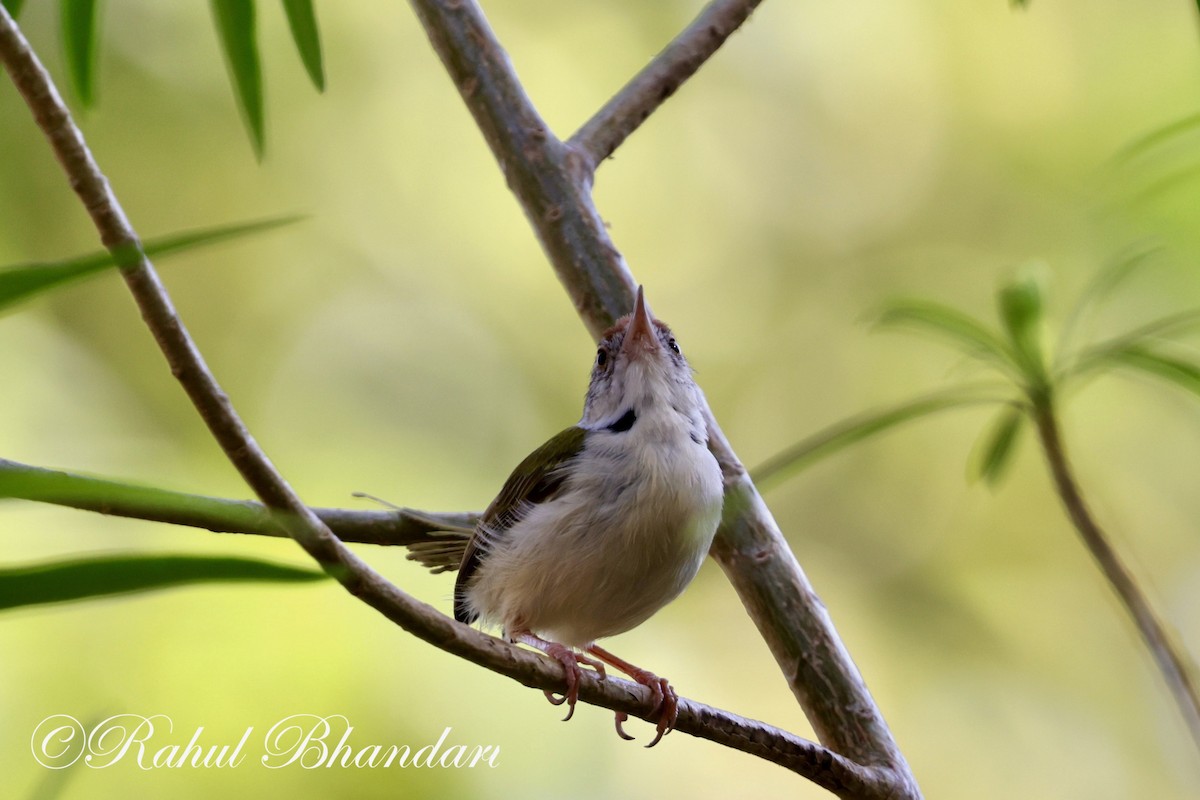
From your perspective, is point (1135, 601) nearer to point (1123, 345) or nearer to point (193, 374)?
point (1123, 345)

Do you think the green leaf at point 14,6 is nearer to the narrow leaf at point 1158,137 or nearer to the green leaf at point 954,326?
the green leaf at point 954,326

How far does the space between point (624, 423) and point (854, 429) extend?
75 cm

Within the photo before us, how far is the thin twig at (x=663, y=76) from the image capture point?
7.61ft

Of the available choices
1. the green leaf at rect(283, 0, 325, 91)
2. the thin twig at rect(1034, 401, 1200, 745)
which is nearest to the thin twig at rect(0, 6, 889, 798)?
the green leaf at rect(283, 0, 325, 91)

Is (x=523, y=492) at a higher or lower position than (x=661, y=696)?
higher

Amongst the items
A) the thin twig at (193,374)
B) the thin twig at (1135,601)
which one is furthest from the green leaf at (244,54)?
the thin twig at (1135,601)

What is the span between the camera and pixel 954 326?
2.11 m

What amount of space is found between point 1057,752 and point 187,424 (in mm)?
5226

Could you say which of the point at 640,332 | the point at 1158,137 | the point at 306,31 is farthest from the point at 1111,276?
the point at 306,31

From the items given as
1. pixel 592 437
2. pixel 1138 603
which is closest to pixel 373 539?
pixel 592 437

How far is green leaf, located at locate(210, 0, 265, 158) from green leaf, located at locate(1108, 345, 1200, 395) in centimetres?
156

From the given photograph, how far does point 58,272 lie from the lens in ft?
2.48

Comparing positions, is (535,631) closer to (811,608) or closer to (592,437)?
(592,437)

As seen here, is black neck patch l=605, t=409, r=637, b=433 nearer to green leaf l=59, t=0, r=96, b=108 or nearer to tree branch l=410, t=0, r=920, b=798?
tree branch l=410, t=0, r=920, b=798
